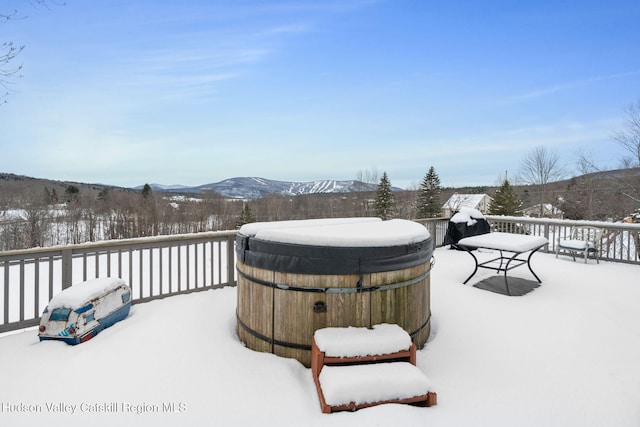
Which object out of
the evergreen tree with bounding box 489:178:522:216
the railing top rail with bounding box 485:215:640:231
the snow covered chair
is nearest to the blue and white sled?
the snow covered chair

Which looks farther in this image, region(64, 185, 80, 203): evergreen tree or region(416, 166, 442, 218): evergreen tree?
region(416, 166, 442, 218): evergreen tree

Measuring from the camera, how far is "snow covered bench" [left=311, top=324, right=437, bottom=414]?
75.9 inches

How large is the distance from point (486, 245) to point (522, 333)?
4.64 ft

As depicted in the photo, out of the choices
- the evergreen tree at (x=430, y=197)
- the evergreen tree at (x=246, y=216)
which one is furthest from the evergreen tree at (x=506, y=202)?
the evergreen tree at (x=246, y=216)

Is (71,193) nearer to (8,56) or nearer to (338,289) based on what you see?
(8,56)

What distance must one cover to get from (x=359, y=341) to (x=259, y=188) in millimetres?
46654

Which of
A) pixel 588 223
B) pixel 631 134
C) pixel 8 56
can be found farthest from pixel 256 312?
pixel 631 134

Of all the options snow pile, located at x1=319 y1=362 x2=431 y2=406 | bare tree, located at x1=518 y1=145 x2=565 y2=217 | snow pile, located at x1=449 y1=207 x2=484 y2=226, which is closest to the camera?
snow pile, located at x1=319 y1=362 x2=431 y2=406

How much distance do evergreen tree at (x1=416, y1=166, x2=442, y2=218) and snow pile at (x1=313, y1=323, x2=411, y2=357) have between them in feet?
105

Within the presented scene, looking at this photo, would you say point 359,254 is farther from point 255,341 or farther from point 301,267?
point 255,341

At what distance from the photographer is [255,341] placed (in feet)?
8.78

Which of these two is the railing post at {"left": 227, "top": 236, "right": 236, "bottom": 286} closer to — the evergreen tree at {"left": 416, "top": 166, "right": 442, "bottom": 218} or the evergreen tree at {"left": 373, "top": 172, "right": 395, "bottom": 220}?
the evergreen tree at {"left": 373, "top": 172, "right": 395, "bottom": 220}

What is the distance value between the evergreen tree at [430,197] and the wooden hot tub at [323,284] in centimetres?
3170

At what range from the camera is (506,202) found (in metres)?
27.0
